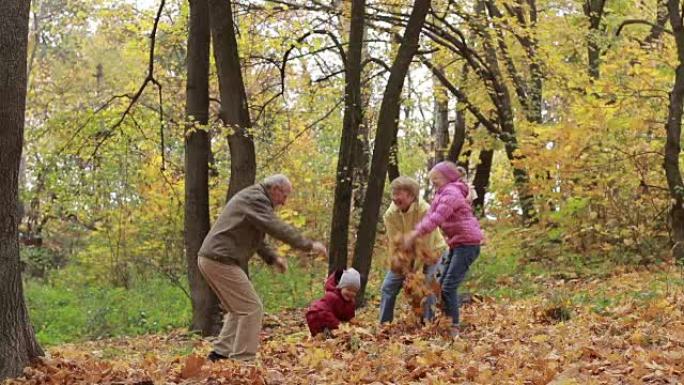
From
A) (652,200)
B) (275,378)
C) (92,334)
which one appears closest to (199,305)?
(92,334)

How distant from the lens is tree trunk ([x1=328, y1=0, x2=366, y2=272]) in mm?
12070

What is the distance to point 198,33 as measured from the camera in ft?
38.7

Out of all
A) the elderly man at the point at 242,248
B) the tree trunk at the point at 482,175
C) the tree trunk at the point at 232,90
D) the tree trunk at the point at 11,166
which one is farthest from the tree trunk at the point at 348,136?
the tree trunk at the point at 482,175

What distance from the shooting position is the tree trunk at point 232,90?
11102 mm

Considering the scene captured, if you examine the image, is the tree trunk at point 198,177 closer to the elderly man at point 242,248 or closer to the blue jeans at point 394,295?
the blue jeans at point 394,295

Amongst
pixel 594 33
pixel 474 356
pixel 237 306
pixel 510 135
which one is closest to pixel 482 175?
pixel 510 135

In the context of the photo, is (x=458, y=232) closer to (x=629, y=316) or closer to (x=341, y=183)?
(x=629, y=316)

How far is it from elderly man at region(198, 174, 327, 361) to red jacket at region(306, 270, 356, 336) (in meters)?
A: 1.36

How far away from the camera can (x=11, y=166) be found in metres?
6.26

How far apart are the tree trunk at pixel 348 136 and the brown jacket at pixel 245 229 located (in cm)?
468

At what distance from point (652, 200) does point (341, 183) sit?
6.72 meters

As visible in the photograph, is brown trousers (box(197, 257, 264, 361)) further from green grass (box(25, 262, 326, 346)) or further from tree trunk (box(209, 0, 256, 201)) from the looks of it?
green grass (box(25, 262, 326, 346))

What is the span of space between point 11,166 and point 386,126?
663 cm

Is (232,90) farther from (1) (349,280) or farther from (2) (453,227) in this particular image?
(2) (453,227)
